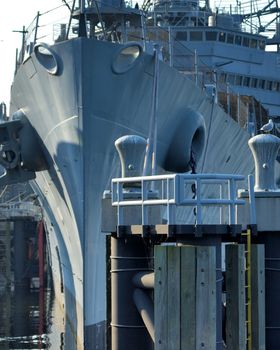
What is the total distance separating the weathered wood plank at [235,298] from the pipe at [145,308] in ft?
2.37

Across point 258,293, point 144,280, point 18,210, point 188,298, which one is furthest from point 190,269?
point 18,210

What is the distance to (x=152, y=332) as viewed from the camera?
11.1 meters

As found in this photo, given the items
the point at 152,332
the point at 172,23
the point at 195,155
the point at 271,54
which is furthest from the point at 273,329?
the point at 271,54

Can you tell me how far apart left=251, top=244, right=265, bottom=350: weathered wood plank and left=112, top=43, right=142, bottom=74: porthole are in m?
13.0

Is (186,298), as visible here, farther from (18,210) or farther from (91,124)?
(18,210)

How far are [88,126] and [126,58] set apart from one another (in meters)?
1.72

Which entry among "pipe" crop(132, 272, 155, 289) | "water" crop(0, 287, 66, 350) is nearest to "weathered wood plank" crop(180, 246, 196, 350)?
"pipe" crop(132, 272, 155, 289)

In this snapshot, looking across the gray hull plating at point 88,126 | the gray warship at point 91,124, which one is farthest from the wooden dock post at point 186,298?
the gray hull plating at point 88,126

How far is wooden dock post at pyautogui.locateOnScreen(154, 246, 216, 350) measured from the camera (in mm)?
10461

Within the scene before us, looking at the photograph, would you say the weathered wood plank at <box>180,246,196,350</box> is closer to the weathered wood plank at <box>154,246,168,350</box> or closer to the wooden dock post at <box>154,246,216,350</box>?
the wooden dock post at <box>154,246,216,350</box>

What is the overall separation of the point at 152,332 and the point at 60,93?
1362 centimetres

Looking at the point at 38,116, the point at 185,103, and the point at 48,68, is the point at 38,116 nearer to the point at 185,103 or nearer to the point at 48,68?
the point at 48,68

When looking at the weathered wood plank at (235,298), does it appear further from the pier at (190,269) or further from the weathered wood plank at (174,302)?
the weathered wood plank at (174,302)

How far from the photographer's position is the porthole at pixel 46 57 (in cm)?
2409
